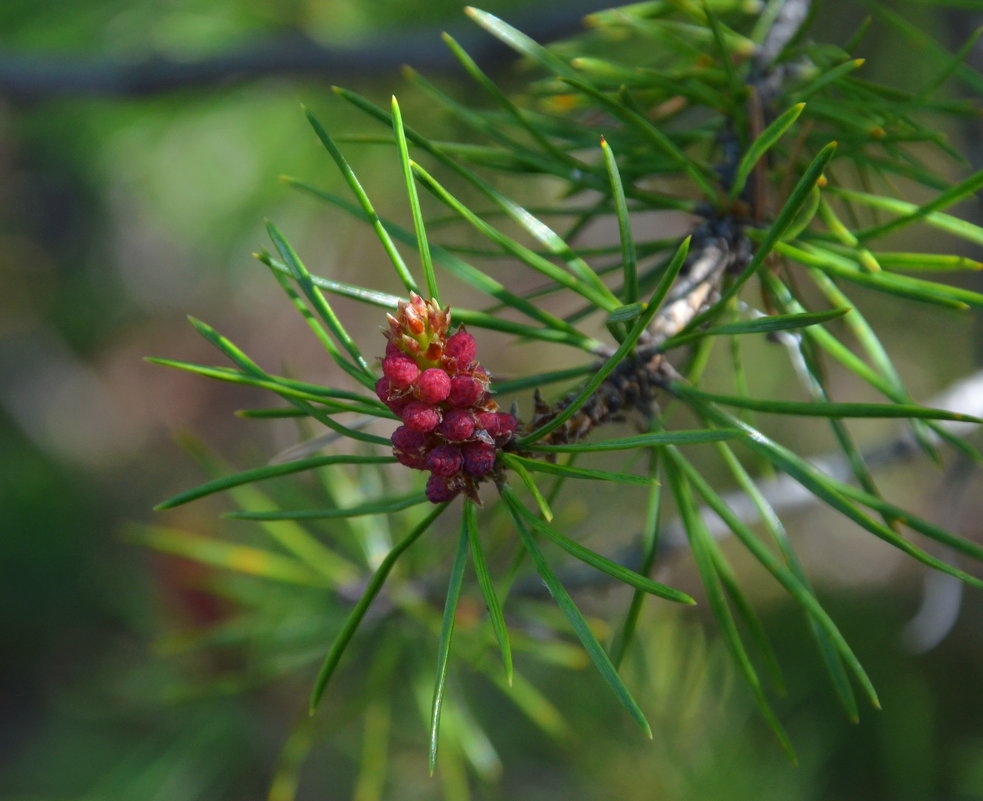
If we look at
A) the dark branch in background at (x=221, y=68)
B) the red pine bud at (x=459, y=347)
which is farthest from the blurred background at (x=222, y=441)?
the red pine bud at (x=459, y=347)

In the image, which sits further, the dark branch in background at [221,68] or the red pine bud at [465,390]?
the dark branch in background at [221,68]

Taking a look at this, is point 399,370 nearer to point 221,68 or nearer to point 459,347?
point 459,347

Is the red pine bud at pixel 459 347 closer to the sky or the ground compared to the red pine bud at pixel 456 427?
closer to the sky

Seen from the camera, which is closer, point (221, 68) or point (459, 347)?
point (459, 347)

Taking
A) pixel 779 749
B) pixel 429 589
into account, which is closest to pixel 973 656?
pixel 779 749

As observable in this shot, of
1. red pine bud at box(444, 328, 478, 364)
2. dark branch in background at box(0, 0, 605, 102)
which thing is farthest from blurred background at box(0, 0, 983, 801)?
red pine bud at box(444, 328, 478, 364)

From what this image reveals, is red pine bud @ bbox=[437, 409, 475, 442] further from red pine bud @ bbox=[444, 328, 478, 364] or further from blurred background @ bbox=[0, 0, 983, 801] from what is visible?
blurred background @ bbox=[0, 0, 983, 801]

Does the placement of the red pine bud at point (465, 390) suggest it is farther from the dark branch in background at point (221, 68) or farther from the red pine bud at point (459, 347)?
the dark branch in background at point (221, 68)

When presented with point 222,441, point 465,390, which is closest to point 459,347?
point 465,390

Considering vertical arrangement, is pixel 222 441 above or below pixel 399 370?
below
